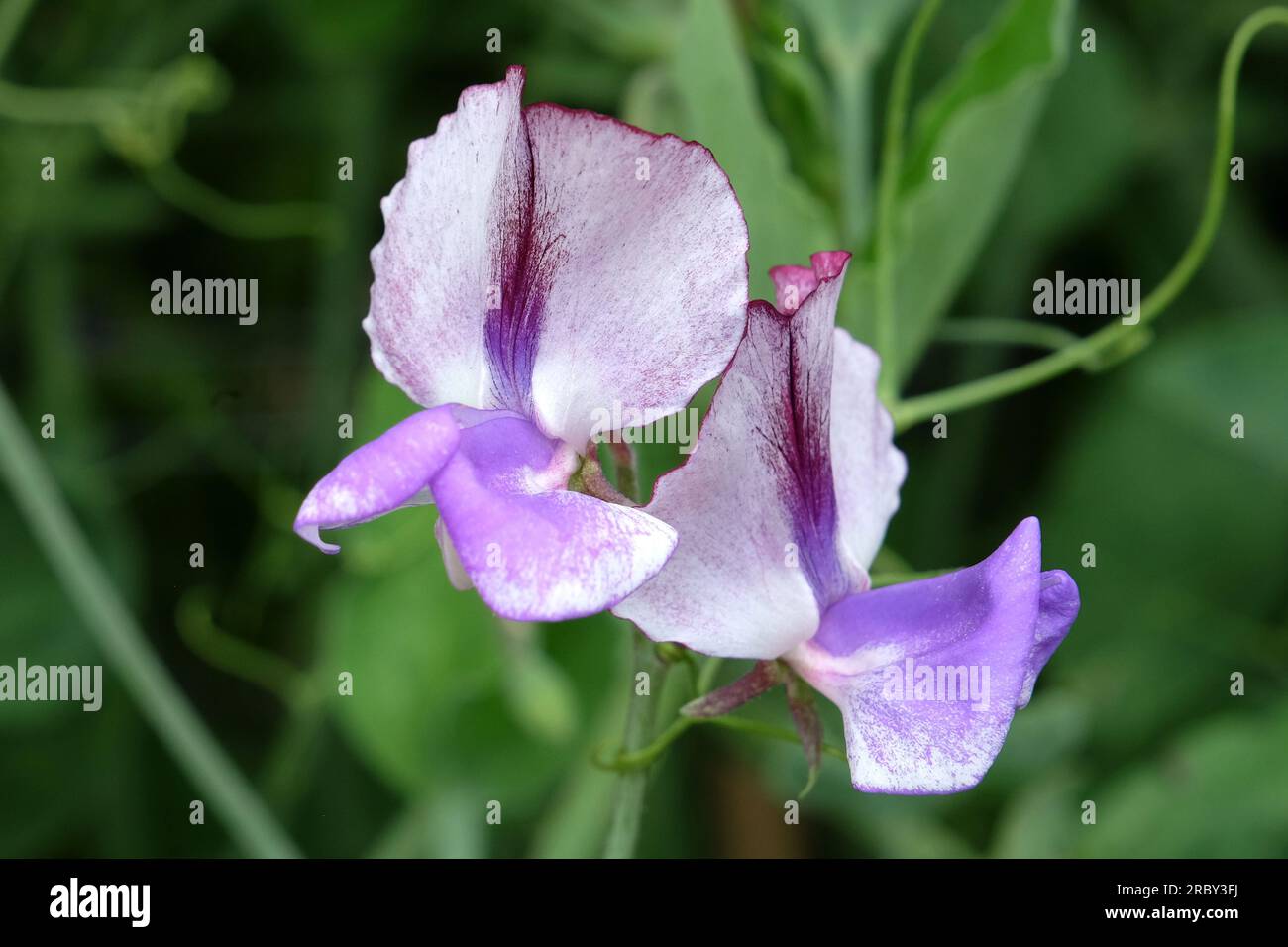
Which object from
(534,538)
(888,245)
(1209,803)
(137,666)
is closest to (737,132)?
(888,245)

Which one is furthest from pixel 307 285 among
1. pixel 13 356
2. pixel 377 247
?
pixel 377 247

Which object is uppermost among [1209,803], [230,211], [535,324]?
[230,211]

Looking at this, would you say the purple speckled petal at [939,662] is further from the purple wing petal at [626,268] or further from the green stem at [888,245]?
the green stem at [888,245]

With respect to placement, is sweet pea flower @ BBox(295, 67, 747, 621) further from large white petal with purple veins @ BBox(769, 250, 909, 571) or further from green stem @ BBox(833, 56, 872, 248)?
green stem @ BBox(833, 56, 872, 248)

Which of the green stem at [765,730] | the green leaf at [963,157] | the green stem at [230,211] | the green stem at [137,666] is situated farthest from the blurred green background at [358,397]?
the green stem at [765,730]

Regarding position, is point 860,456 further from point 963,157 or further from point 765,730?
point 963,157
